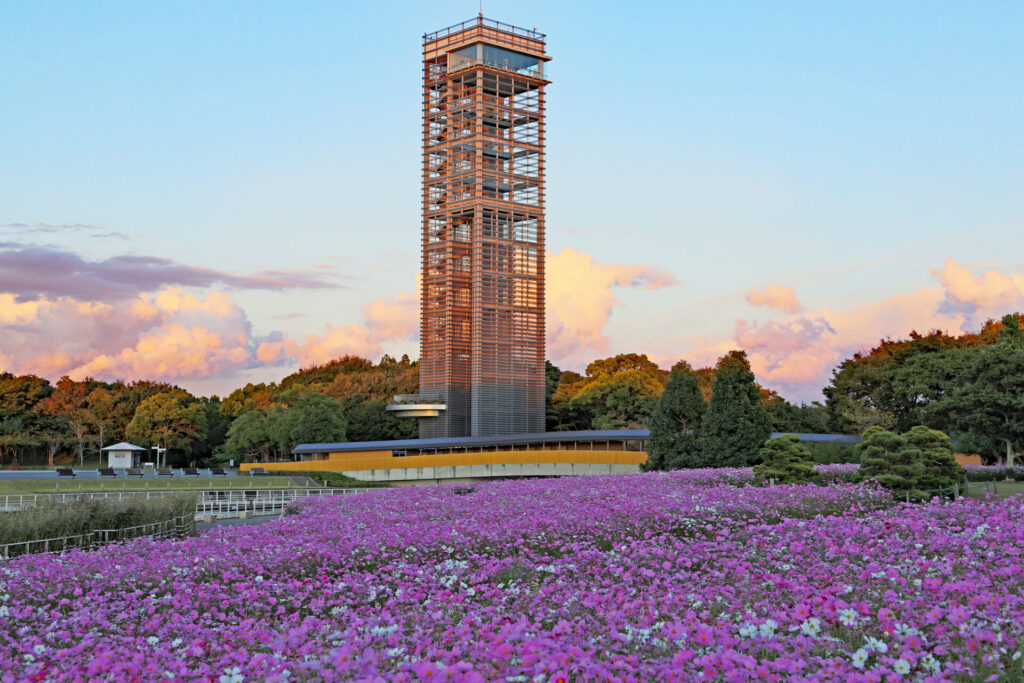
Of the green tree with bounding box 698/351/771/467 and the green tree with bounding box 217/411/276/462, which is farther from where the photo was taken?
the green tree with bounding box 217/411/276/462

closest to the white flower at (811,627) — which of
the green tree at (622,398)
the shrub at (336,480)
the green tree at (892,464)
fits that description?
the green tree at (892,464)

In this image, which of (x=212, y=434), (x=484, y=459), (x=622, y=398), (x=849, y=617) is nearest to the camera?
(x=849, y=617)

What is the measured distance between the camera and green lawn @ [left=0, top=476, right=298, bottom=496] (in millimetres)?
43375

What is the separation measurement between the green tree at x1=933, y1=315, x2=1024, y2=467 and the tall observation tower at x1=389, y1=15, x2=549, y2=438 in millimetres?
47102

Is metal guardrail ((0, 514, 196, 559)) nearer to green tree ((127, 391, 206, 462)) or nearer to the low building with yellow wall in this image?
the low building with yellow wall

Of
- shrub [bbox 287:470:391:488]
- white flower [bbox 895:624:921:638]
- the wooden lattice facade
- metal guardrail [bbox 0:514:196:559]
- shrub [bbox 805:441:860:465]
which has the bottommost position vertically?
shrub [bbox 287:470:391:488]

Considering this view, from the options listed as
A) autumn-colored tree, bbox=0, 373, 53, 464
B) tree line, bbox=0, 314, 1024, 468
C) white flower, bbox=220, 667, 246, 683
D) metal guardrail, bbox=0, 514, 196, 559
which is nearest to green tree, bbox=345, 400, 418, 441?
tree line, bbox=0, 314, 1024, 468

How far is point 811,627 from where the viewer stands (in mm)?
7312

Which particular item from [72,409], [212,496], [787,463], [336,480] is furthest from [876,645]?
[72,409]

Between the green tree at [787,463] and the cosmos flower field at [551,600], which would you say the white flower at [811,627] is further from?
the green tree at [787,463]

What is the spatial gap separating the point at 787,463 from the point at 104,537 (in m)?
19.0

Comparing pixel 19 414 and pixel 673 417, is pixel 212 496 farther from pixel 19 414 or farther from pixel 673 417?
pixel 19 414

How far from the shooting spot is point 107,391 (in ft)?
302

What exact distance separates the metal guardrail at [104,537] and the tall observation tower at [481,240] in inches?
2393
